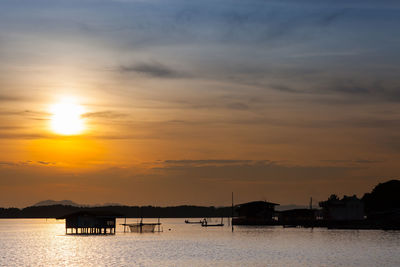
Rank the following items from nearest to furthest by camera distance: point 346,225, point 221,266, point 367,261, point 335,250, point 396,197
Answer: point 221,266
point 367,261
point 335,250
point 346,225
point 396,197

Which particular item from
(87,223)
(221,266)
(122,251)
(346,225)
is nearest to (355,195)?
(346,225)

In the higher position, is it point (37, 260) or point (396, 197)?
point (396, 197)

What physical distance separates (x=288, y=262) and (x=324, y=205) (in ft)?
352

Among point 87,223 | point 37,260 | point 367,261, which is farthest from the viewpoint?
point 87,223

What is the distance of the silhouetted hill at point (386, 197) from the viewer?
7564 inches

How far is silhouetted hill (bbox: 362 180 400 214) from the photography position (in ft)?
630

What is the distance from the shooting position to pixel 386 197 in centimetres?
19438

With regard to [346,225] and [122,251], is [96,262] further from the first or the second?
[346,225]

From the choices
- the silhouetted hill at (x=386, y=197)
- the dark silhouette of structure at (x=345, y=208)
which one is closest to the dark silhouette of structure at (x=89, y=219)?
the dark silhouette of structure at (x=345, y=208)

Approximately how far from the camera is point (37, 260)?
93500mm

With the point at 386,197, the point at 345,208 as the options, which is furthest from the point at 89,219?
the point at 386,197

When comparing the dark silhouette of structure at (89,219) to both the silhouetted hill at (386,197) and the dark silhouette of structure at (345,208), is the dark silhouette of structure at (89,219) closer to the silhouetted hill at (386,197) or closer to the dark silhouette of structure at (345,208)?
the dark silhouette of structure at (345,208)

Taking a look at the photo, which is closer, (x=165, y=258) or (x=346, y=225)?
(x=165, y=258)

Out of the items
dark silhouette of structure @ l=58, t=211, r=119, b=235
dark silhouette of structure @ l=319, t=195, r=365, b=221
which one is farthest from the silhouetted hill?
dark silhouette of structure @ l=58, t=211, r=119, b=235
